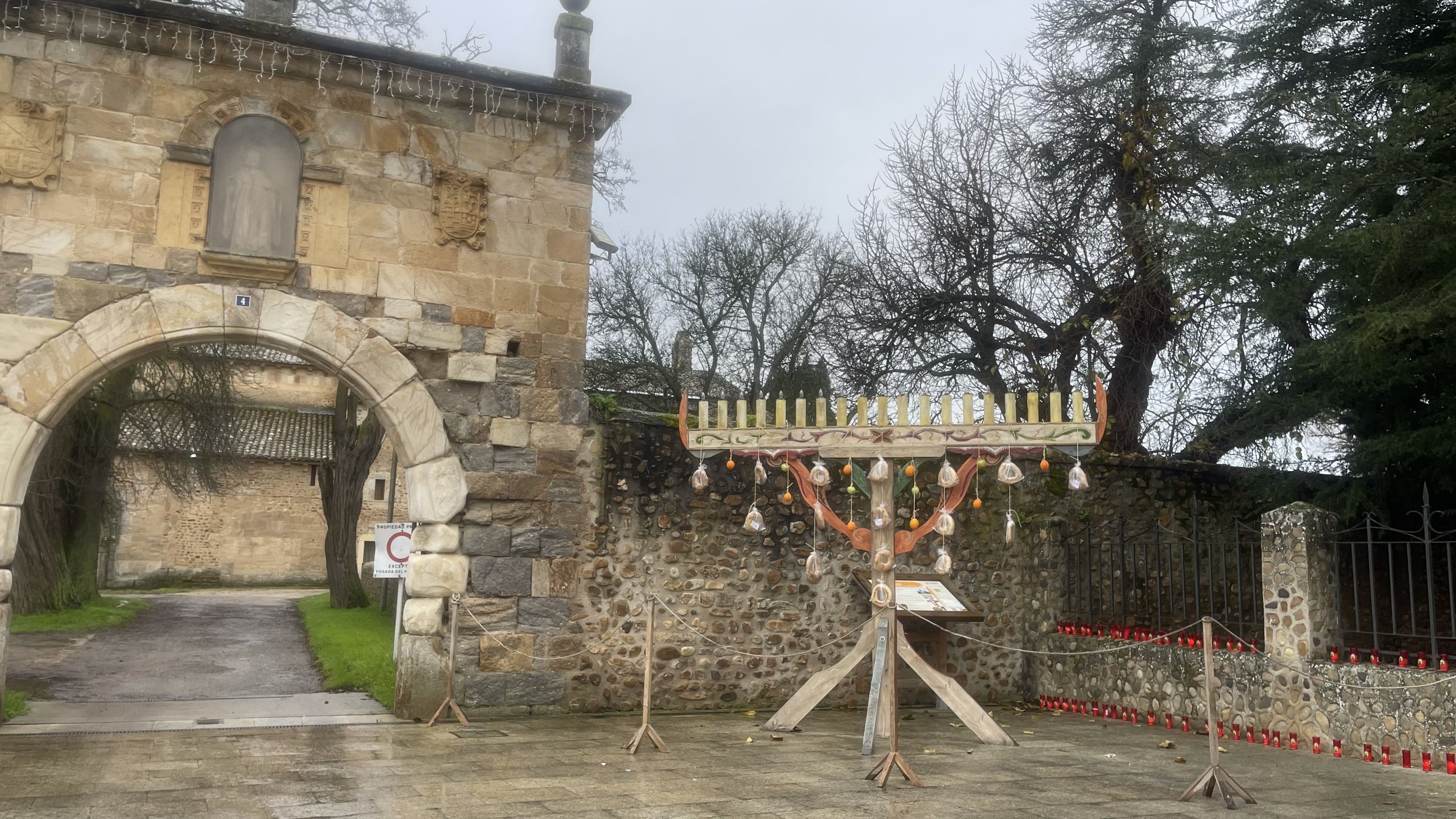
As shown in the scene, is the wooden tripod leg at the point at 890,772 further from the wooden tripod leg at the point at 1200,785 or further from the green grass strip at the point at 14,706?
the green grass strip at the point at 14,706

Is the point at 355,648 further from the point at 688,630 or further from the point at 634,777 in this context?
the point at 634,777

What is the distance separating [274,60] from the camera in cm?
810

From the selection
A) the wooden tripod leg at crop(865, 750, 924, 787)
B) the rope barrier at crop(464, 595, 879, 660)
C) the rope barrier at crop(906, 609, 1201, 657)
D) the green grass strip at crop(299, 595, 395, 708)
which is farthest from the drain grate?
the rope barrier at crop(906, 609, 1201, 657)


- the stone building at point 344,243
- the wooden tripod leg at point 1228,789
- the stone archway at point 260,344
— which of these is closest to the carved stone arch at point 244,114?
the stone building at point 344,243

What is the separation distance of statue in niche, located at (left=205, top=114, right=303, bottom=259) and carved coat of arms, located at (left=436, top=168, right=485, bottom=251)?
1.02m

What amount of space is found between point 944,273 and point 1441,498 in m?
7.04

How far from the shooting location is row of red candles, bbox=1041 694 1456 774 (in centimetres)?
695

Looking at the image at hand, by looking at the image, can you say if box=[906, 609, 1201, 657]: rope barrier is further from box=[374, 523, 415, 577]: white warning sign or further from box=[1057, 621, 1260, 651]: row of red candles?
box=[374, 523, 415, 577]: white warning sign

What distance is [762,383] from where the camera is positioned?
75.2 feet

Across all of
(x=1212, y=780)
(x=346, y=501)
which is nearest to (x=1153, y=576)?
(x=1212, y=780)

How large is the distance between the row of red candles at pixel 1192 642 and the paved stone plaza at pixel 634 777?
2.45ft

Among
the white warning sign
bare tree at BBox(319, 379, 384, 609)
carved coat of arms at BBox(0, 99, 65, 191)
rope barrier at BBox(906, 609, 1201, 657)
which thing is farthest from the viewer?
bare tree at BBox(319, 379, 384, 609)

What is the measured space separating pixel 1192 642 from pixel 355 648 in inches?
334

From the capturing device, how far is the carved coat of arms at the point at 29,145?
747cm
